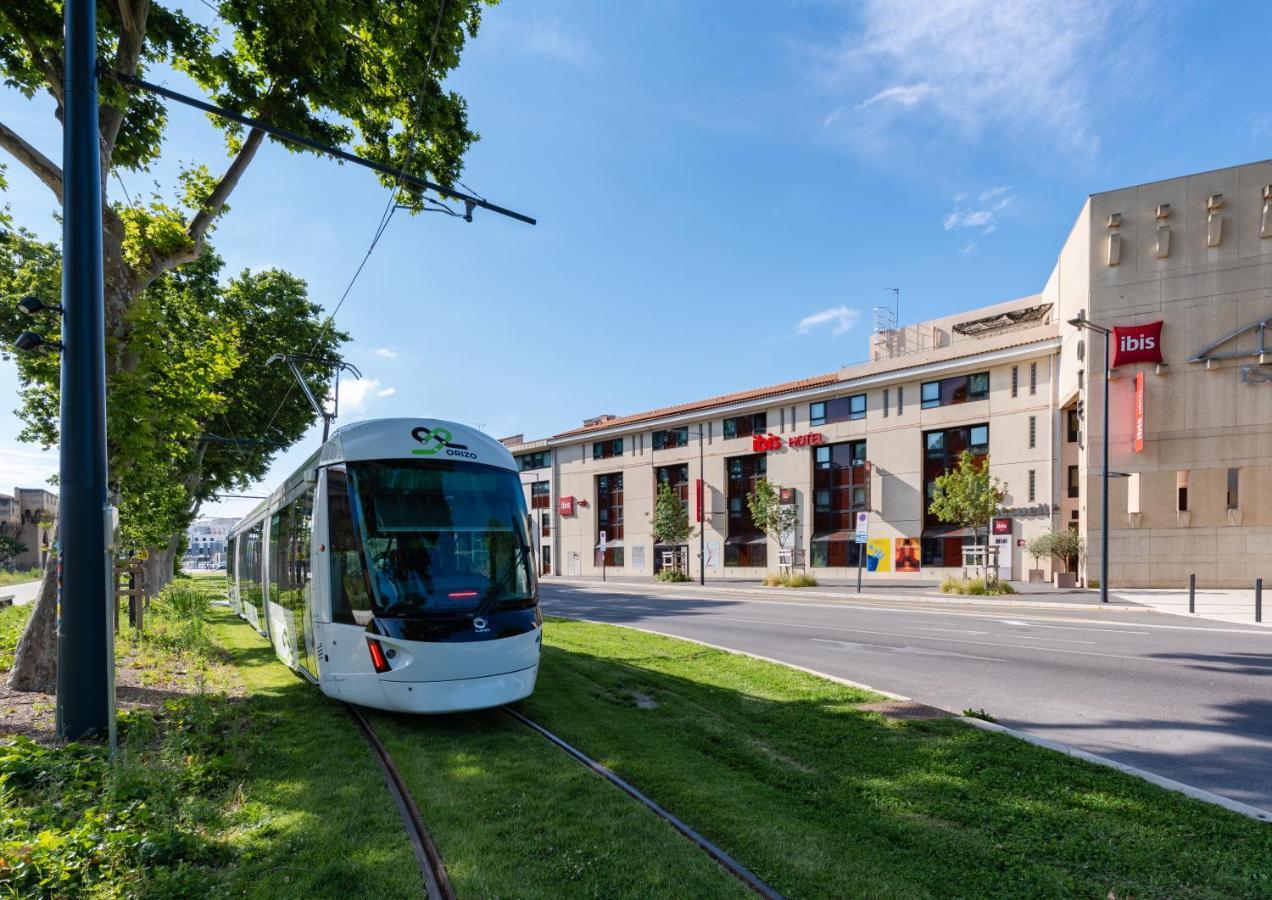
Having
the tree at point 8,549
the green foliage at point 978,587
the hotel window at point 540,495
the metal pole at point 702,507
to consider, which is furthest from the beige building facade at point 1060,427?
the tree at point 8,549

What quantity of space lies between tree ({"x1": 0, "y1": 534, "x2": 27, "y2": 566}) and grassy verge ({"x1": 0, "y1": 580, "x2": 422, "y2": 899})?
2448 inches

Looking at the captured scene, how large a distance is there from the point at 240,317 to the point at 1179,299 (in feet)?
121

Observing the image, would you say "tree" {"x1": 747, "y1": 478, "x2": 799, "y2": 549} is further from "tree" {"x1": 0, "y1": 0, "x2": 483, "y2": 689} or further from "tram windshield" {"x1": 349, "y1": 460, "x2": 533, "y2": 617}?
"tram windshield" {"x1": 349, "y1": 460, "x2": 533, "y2": 617}

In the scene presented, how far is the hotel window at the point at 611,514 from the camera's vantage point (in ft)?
171

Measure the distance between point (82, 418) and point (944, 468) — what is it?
36799 mm

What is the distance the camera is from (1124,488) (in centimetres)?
2645

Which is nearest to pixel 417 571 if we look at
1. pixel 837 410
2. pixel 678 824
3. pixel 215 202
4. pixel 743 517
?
pixel 678 824

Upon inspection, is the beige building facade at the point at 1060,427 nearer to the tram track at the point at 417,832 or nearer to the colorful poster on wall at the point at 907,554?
the colorful poster on wall at the point at 907,554

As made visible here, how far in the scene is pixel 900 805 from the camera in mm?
4801

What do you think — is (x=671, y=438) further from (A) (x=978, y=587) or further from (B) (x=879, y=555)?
(A) (x=978, y=587)

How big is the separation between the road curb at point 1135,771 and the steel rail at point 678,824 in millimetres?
3821

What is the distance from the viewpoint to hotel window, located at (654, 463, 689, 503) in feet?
154

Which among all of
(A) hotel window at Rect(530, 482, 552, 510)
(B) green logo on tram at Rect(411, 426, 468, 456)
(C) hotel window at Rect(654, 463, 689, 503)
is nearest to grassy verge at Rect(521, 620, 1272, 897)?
(B) green logo on tram at Rect(411, 426, 468, 456)

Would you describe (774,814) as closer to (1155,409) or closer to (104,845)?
(104,845)
